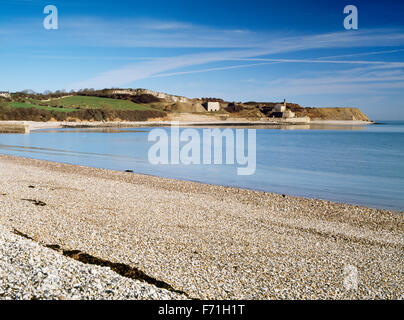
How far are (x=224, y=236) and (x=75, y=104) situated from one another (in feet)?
380

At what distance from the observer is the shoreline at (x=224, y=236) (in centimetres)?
632

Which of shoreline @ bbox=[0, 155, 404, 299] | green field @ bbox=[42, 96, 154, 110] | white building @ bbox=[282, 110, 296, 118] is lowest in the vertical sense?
shoreline @ bbox=[0, 155, 404, 299]

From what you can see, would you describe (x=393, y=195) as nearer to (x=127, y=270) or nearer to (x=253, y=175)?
(x=253, y=175)

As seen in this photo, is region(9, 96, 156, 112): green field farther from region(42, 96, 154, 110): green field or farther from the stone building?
the stone building

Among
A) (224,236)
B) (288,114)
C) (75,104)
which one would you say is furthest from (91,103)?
(224,236)

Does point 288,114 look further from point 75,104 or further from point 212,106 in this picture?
point 75,104

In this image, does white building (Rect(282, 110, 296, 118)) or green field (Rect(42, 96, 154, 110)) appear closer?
green field (Rect(42, 96, 154, 110))

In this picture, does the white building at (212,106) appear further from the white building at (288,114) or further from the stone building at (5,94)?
the stone building at (5,94)

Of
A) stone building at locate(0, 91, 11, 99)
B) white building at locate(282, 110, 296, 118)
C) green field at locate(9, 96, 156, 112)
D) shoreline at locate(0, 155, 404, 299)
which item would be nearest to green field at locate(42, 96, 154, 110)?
green field at locate(9, 96, 156, 112)

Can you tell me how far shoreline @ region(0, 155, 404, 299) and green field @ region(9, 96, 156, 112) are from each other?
304ft

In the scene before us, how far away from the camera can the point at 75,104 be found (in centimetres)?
11562

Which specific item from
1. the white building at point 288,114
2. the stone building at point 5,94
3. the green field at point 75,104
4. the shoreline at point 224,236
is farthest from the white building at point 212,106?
the shoreline at point 224,236

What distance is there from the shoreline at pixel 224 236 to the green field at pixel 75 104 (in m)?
92.6

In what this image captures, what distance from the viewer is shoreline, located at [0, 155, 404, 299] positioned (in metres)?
6.32
